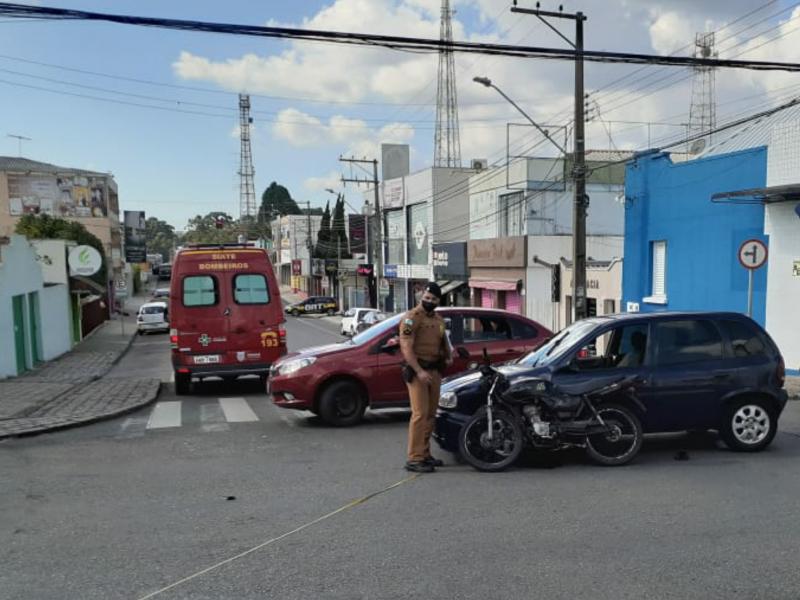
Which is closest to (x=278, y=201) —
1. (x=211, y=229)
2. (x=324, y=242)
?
(x=211, y=229)

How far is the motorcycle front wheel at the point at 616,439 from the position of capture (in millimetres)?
6969

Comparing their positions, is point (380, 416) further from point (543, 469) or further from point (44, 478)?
point (44, 478)

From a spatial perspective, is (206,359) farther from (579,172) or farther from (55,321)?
(55,321)

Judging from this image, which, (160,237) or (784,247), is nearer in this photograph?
(784,247)

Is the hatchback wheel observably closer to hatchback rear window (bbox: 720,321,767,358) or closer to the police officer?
the police officer

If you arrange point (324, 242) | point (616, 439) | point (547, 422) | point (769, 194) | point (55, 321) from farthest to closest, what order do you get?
point (324, 242) → point (55, 321) → point (769, 194) → point (616, 439) → point (547, 422)

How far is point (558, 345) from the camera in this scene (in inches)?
304

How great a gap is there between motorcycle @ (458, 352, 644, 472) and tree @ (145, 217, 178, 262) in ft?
541

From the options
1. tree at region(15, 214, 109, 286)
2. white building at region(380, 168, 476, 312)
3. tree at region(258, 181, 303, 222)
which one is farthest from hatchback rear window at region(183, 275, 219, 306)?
tree at region(258, 181, 303, 222)

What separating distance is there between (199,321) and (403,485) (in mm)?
7447

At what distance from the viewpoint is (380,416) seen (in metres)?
10.1

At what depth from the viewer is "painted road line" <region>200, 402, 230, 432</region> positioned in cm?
926

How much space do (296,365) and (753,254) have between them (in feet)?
27.9

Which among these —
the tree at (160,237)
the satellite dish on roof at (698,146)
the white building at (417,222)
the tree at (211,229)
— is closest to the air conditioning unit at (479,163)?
the white building at (417,222)
